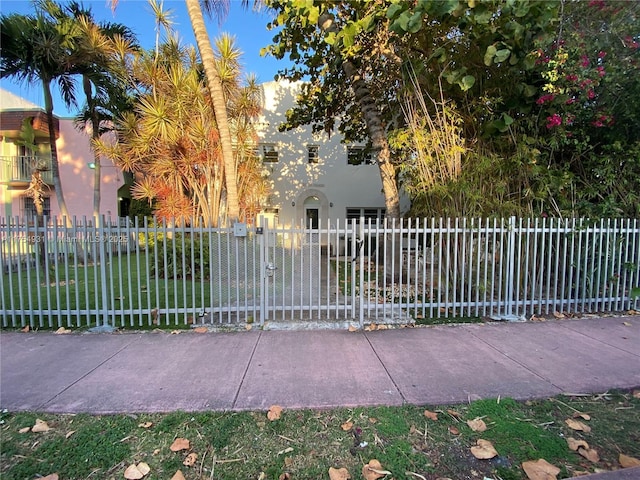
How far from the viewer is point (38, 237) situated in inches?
203

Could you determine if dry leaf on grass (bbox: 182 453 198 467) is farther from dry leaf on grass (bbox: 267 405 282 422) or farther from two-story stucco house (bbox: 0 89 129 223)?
two-story stucco house (bbox: 0 89 129 223)

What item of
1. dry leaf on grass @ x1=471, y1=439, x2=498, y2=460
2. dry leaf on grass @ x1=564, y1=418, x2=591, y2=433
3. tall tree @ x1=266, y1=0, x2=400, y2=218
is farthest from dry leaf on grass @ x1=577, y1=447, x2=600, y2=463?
tall tree @ x1=266, y1=0, x2=400, y2=218

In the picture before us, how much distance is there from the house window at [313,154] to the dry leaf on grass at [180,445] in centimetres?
1480

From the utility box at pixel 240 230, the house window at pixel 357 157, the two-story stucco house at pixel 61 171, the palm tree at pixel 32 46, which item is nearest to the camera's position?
the utility box at pixel 240 230

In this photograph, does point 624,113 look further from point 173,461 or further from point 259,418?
point 173,461

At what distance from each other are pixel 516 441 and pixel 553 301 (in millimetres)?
3982

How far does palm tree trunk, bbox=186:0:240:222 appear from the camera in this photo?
7.39 m

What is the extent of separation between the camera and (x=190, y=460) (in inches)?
92.8

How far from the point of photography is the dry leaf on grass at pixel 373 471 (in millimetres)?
2219

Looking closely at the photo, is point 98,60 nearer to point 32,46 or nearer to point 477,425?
point 32,46

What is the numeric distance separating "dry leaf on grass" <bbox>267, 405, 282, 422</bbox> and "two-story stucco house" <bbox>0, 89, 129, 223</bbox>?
57.6 ft

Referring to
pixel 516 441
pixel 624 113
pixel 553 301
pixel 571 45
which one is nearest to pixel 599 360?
pixel 553 301

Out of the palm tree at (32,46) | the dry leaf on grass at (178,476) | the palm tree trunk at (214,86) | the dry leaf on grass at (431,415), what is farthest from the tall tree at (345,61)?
the palm tree at (32,46)

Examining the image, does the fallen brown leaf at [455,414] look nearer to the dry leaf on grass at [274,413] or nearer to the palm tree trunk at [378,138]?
the dry leaf on grass at [274,413]
